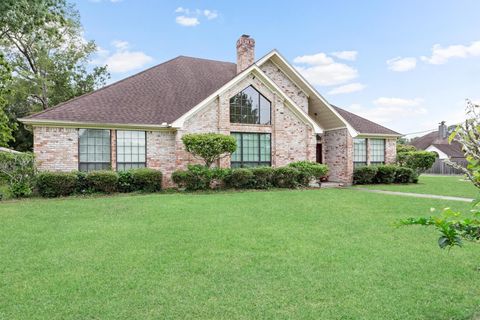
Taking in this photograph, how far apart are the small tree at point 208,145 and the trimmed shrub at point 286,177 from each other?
8.68 feet

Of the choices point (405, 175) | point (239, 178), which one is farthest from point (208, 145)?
point (405, 175)

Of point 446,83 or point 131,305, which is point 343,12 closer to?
point 446,83

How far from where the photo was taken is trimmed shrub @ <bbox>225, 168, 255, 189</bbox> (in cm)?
1446

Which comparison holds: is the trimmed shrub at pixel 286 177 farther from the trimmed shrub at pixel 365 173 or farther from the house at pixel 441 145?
the house at pixel 441 145

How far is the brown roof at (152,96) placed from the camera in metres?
14.3

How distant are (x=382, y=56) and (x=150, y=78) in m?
14.3

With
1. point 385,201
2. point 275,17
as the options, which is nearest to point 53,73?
point 275,17

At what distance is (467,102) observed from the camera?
2445 millimetres

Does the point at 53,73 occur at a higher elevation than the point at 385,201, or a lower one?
higher

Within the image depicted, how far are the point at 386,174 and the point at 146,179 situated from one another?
533 inches

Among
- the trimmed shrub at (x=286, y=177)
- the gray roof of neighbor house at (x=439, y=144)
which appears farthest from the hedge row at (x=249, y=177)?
the gray roof of neighbor house at (x=439, y=144)

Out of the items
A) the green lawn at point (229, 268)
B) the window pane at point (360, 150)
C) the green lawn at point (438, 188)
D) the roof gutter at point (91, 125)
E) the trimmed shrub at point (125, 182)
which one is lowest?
the green lawn at point (229, 268)

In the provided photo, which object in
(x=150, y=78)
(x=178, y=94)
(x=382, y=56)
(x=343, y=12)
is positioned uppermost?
(x=343, y=12)

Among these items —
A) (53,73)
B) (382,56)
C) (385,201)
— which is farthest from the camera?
(53,73)
